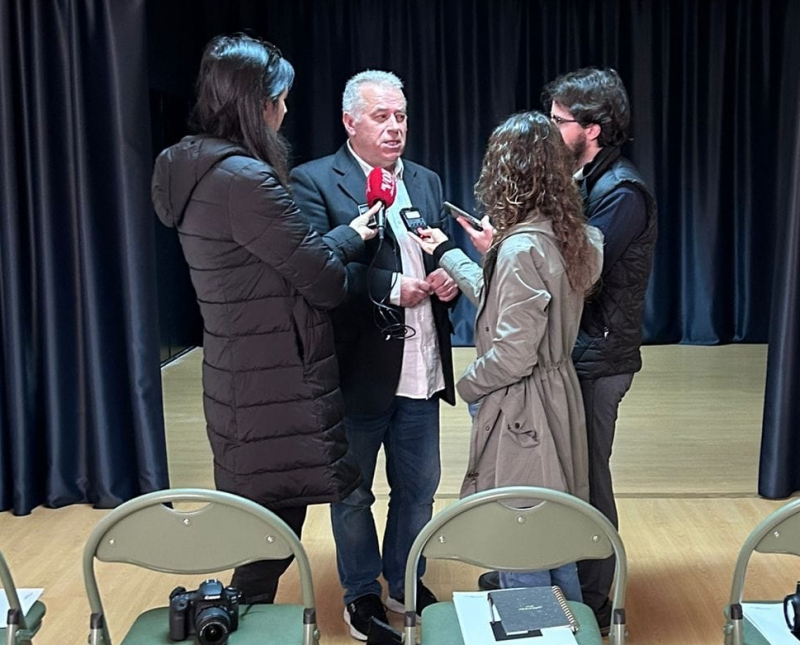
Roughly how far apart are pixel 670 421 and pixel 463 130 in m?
3.12

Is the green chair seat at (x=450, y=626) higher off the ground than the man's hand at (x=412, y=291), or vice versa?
the man's hand at (x=412, y=291)

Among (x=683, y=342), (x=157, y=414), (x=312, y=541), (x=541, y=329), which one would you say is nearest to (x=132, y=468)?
(x=157, y=414)

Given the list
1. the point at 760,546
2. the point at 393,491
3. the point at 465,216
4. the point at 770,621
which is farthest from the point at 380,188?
the point at 770,621

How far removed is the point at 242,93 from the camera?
2.20 meters

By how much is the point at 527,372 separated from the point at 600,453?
0.54 metres

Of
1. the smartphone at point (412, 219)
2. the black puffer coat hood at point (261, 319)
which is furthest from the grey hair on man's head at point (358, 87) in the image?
the black puffer coat hood at point (261, 319)

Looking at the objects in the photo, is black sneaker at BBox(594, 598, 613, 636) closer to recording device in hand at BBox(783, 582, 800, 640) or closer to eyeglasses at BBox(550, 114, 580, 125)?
recording device in hand at BBox(783, 582, 800, 640)

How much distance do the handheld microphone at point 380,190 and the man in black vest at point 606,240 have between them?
1.62 ft

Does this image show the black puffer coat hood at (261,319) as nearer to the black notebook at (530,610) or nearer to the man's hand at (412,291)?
the man's hand at (412,291)

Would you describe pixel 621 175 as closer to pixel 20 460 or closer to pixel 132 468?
pixel 132 468

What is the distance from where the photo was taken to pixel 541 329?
7.52 feet

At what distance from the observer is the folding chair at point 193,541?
1866mm

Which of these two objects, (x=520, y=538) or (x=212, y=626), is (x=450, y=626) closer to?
(x=520, y=538)

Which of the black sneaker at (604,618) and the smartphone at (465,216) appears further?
the black sneaker at (604,618)
